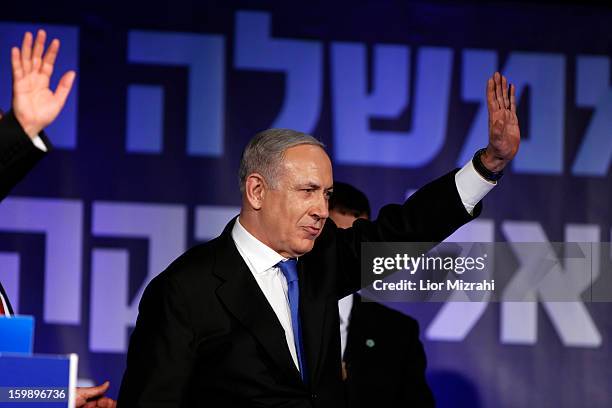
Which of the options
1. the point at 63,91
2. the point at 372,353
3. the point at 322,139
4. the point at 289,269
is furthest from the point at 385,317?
the point at 63,91

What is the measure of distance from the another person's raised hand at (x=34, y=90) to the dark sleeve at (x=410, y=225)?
965mm

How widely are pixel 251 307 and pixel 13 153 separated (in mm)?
766

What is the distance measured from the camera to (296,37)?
4.37 m

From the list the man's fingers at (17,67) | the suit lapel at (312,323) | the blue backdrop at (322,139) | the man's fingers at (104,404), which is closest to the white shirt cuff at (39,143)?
the man's fingers at (17,67)

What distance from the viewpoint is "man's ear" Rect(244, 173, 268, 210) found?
2.50 metres

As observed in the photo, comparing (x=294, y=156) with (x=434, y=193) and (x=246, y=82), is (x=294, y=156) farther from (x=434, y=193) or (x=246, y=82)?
(x=246, y=82)

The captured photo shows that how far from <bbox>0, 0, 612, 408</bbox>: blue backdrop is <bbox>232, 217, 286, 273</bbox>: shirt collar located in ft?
5.86

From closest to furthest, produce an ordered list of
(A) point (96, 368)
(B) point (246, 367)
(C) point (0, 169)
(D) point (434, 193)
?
(C) point (0, 169) < (B) point (246, 367) < (D) point (434, 193) < (A) point (96, 368)

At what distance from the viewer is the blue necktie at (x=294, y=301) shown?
242cm

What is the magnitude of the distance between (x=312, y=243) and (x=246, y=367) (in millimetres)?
356

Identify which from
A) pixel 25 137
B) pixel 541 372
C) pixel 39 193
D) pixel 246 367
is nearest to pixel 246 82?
pixel 39 193

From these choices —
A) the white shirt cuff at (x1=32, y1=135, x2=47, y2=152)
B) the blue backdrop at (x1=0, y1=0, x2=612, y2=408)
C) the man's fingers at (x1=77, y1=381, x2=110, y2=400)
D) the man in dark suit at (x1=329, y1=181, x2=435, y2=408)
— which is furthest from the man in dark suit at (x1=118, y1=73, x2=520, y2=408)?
the blue backdrop at (x1=0, y1=0, x2=612, y2=408)

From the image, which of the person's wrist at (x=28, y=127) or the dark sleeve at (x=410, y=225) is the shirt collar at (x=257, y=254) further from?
the person's wrist at (x=28, y=127)

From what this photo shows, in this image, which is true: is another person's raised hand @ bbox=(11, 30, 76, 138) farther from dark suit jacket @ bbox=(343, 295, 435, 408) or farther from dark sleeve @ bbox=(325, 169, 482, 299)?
dark suit jacket @ bbox=(343, 295, 435, 408)
